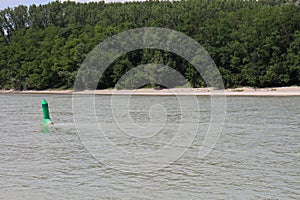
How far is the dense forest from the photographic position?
72688 millimetres

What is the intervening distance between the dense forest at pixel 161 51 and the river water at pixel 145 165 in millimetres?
41204

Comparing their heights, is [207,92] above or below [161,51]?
below

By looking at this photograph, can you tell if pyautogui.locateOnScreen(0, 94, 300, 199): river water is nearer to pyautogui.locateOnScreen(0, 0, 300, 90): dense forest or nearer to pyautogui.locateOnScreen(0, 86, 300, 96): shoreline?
pyautogui.locateOnScreen(0, 86, 300, 96): shoreline

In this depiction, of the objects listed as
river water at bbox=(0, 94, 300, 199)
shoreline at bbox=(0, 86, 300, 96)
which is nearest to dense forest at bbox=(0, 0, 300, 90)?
shoreline at bbox=(0, 86, 300, 96)

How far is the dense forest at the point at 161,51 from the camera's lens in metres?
72.7

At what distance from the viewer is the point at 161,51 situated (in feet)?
264

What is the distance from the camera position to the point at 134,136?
2817 centimetres

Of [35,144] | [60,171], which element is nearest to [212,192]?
[60,171]

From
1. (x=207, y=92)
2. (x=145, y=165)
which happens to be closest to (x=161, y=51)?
(x=207, y=92)

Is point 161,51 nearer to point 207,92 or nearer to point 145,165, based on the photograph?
point 207,92

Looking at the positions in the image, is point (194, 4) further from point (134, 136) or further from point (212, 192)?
point (212, 192)

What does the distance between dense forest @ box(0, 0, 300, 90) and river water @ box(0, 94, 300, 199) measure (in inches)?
1622

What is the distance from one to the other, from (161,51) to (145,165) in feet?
202

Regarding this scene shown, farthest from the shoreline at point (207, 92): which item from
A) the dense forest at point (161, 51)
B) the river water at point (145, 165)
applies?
the river water at point (145, 165)
